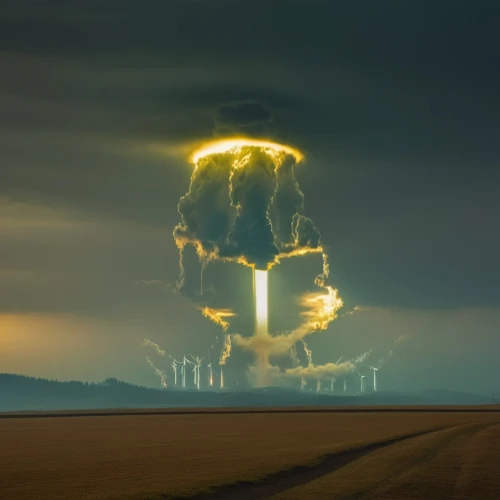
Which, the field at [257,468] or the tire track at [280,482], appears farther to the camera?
the field at [257,468]

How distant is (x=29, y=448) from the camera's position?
100m

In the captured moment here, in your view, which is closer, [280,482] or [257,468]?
[280,482]

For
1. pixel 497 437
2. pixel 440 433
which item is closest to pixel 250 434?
pixel 440 433

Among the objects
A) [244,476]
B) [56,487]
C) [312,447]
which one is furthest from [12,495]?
[312,447]

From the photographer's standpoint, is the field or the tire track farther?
the field

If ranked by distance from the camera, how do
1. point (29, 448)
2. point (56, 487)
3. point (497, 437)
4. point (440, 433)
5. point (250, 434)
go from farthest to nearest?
point (250, 434), point (440, 433), point (497, 437), point (29, 448), point (56, 487)

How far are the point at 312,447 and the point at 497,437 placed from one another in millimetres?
25857

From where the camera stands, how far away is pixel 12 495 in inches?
2089

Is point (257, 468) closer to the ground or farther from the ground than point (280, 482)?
farther from the ground

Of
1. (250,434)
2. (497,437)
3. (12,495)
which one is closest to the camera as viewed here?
(12,495)

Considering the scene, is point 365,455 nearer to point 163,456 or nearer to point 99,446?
point 163,456

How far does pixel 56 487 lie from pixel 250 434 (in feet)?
235

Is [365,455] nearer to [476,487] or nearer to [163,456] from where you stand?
[163,456]

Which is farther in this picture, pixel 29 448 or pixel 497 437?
pixel 497 437
